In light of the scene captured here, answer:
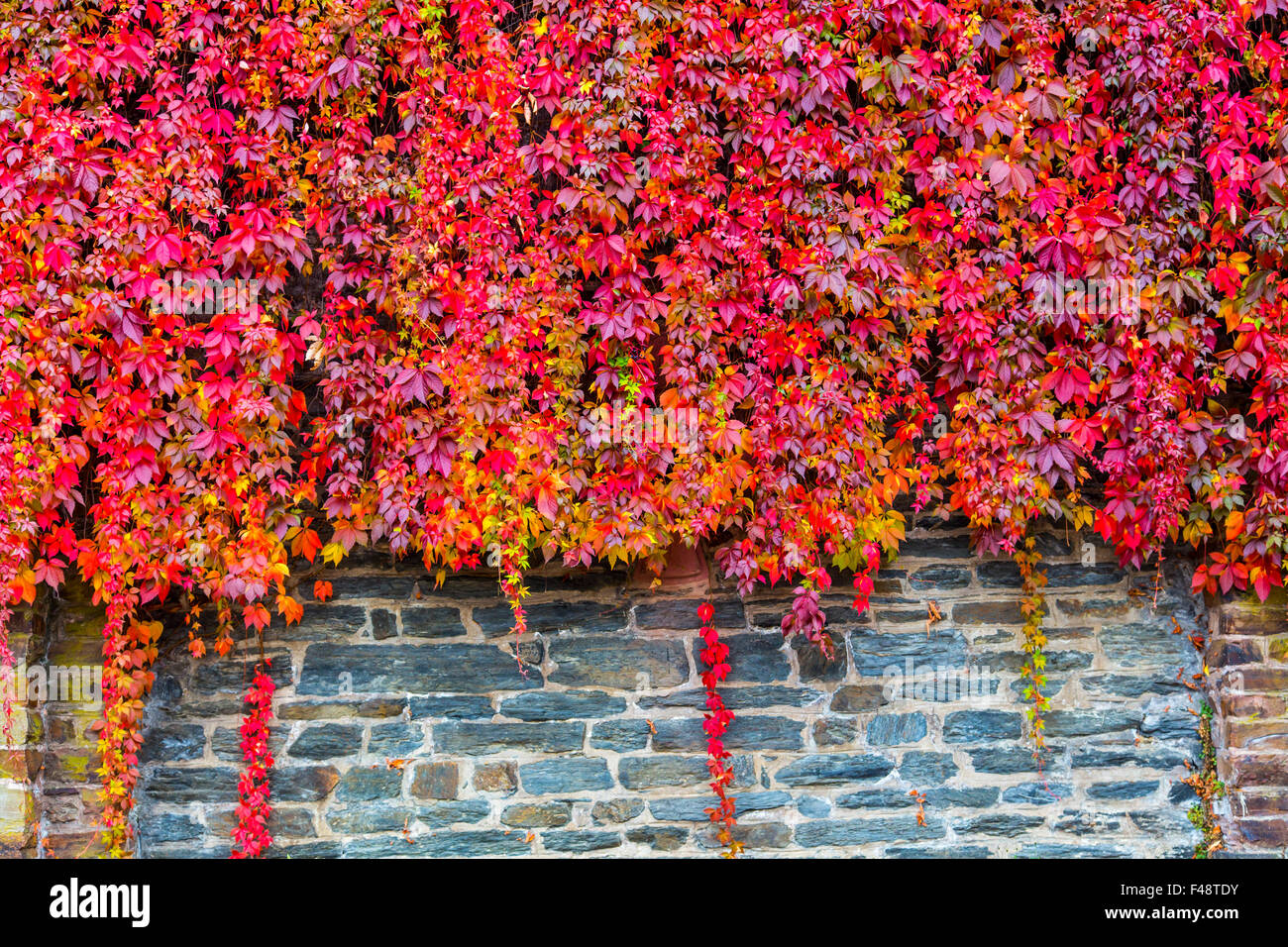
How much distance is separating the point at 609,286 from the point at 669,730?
184cm

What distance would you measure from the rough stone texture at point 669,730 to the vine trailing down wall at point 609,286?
0.62ft

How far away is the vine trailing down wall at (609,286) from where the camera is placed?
3771 mm

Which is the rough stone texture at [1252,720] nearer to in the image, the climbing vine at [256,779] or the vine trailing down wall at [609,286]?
the vine trailing down wall at [609,286]

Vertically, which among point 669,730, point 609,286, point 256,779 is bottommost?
point 256,779

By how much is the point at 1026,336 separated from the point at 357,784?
329 cm

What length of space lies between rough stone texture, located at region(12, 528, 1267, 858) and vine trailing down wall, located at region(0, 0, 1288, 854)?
189 mm

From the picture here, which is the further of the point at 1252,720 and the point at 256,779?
the point at 1252,720

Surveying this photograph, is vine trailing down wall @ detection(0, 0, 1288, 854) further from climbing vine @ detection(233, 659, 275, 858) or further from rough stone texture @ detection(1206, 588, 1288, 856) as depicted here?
rough stone texture @ detection(1206, 588, 1288, 856)

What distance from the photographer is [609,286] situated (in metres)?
3.87

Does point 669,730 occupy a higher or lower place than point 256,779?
higher

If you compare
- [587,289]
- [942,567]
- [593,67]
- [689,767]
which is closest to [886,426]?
[942,567]

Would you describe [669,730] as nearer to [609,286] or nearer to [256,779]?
[256,779]

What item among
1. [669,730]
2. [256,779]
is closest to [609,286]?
[669,730]

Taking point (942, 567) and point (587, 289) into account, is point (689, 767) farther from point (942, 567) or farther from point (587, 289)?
point (587, 289)
